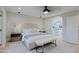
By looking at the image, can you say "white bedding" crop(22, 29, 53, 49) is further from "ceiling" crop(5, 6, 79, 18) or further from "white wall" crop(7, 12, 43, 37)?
"ceiling" crop(5, 6, 79, 18)

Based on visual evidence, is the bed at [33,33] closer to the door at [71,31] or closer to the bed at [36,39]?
the bed at [36,39]

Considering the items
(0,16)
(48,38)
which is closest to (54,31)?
(48,38)

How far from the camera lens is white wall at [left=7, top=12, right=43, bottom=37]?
1330 mm

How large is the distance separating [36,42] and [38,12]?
0.76 m

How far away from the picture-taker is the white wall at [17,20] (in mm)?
1330

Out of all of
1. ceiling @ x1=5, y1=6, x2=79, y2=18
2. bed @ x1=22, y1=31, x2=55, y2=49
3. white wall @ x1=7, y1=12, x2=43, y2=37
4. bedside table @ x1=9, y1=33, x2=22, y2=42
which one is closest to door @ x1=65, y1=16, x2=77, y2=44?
bed @ x1=22, y1=31, x2=55, y2=49

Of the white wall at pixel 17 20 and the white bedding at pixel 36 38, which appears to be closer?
the white wall at pixel 17 20

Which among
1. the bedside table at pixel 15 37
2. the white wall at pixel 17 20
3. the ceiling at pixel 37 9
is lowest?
the bedside table at pixel 15 37

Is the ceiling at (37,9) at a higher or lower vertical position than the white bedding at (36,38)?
higher

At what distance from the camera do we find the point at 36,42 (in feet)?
5.25

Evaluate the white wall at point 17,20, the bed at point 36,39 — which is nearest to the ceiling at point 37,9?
the white wall at point 17,20
